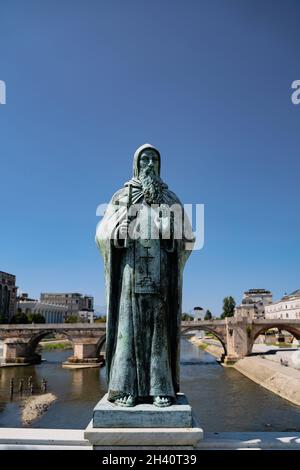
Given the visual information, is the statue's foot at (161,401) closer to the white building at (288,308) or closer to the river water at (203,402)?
the river water at (203,402)

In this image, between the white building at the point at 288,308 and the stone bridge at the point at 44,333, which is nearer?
the stone bridge at the point at 44,333

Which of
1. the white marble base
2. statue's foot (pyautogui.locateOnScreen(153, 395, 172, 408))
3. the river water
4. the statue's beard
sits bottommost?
the river water

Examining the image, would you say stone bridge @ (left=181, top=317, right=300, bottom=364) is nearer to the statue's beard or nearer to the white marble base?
the statue's beard

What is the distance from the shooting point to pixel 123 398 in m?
3.69

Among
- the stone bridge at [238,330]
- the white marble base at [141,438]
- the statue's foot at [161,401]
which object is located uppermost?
the statue's foot at [161,401]

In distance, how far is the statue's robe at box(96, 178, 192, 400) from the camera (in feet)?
12.5

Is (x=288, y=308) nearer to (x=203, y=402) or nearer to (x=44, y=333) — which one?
(x=44, y=333)

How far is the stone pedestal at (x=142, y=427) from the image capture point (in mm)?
3281

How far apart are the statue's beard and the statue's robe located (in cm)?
9

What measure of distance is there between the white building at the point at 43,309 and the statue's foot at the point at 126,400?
9421 cm

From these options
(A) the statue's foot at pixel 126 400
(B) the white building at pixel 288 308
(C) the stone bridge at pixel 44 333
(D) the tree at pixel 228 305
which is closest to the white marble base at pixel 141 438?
(A) the statue's foot at pixel 126 400

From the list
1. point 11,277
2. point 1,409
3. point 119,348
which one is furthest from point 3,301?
point 119,348

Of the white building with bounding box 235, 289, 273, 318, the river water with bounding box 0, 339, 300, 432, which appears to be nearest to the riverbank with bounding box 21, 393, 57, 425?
the river water with bounding box 0, 339, 300, 432

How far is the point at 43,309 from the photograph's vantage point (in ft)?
354
